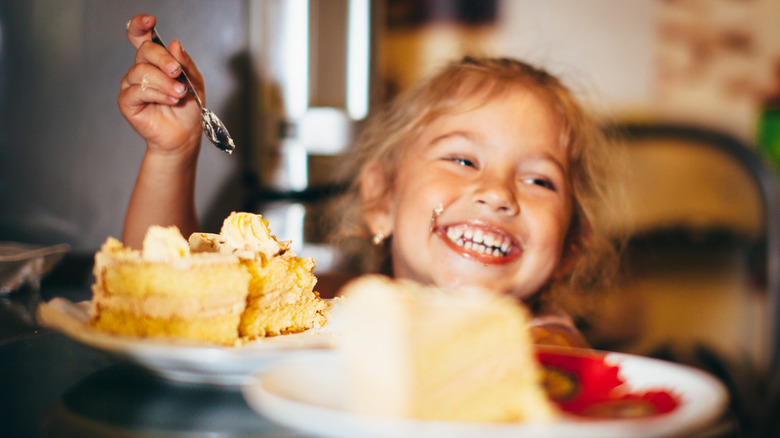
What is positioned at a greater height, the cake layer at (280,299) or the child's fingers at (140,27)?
the child's fingers at (140,27)

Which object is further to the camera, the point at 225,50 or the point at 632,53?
the point at 632,53

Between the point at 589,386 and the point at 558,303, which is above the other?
the point at 589,386

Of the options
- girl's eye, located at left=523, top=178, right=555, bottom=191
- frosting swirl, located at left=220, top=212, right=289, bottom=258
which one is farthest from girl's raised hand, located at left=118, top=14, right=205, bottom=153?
girl's eye, located at left=523, top=178, right=555, bottom=191

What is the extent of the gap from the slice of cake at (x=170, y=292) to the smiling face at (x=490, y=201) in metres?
0.56

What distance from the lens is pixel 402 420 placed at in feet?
1.24

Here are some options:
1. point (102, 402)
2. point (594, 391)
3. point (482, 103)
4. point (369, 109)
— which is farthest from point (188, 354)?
point (369, 109)

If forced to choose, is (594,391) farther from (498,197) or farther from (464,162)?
(464,162)

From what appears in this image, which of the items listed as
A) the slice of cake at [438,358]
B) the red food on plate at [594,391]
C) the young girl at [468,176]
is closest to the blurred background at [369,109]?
the young girl at [468,176]

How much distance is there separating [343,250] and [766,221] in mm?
1446

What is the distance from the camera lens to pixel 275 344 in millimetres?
607

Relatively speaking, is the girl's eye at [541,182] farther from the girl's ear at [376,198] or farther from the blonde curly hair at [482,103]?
the girl's ear at [376,198]

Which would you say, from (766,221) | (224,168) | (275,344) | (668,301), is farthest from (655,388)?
(668,301)

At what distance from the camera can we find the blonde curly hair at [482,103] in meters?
1.29

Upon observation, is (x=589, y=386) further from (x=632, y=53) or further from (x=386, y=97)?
(x=632, y=53)
